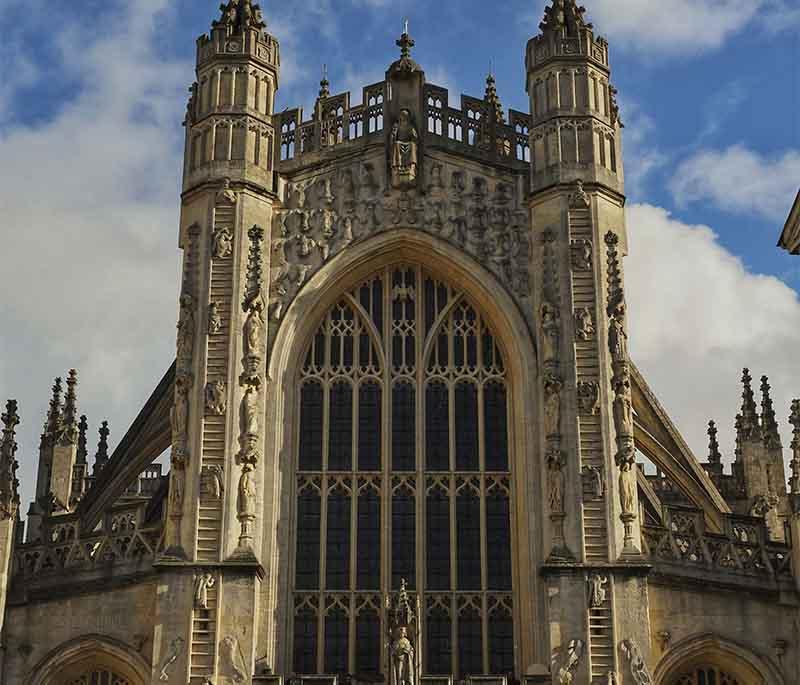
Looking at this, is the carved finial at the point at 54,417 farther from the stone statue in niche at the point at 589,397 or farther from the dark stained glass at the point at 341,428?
the stone statue in niche at the point at 589,397

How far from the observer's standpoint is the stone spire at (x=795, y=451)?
26.1 metres

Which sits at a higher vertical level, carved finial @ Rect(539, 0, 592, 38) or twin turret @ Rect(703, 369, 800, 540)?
carved finial @ Rect(539, 0, 592, 38)

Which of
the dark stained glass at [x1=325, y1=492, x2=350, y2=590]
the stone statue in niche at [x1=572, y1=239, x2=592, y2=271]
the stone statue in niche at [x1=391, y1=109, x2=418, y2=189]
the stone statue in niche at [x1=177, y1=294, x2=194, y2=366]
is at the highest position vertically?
the stone statue in niche at [x1=391, y1=109, x2=418, y2=189]

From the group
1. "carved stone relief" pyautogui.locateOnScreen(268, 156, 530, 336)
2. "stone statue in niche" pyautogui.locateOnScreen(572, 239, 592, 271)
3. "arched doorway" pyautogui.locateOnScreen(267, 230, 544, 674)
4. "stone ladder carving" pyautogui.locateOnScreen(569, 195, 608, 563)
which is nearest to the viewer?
"stone ladder carving" pyautogui.locateOnScreen(569, 195, 608, 563)

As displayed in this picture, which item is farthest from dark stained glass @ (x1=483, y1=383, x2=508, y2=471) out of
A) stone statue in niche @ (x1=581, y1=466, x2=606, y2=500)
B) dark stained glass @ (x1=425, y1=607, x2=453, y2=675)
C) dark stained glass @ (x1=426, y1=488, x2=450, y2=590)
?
dark stained glass @ (x1=425, y1=607, x2=453, y2=675)

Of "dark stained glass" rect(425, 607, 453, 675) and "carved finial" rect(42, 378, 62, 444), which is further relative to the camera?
"carved finial" rect(42, 378, 62, 444)

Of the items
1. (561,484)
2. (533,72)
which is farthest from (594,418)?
(533,72)

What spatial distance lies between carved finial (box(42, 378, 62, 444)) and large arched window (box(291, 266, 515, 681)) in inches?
352

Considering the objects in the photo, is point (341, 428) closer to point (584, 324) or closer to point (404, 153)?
point (584, 324)

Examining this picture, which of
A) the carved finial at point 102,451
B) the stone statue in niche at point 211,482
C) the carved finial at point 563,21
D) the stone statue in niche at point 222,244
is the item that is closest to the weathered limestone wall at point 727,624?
the stone statue in niche at point 211,482

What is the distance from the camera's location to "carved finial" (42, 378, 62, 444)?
33.9 m

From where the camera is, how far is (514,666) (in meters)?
25.2

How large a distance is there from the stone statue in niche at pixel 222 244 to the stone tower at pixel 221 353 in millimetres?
23

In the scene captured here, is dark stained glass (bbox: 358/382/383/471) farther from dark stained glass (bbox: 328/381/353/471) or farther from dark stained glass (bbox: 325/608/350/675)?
dark stained glass (bbox: 325/608/350/675)
